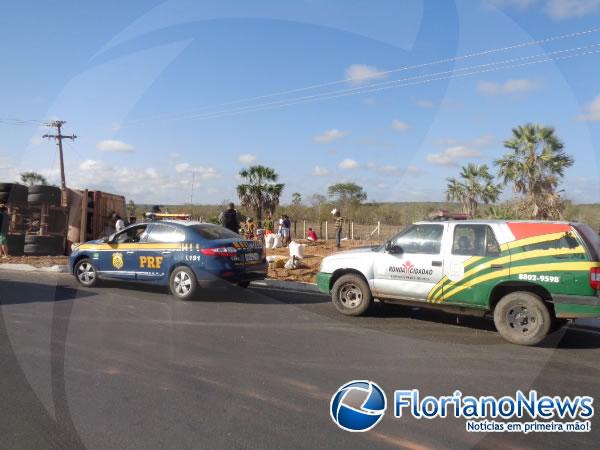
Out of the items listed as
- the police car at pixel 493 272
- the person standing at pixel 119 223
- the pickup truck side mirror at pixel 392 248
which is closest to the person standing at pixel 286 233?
the person standing at pixel 119 223

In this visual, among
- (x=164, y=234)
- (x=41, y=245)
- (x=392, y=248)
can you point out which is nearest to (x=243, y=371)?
(x=392, y=248)

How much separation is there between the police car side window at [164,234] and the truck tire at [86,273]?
1.79 metres

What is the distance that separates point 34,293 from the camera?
9.93 meters

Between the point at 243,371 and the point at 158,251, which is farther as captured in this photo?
the point at 158,251

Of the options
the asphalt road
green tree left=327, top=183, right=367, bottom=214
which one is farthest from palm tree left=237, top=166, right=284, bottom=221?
the asphalt road

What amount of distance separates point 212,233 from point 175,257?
900 millimetres

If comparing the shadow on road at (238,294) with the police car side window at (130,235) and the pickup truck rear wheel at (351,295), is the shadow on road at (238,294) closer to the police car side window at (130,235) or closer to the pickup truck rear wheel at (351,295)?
the police car side window at (130,235)

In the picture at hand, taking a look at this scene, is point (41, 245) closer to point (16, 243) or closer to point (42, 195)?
point (16, 243)

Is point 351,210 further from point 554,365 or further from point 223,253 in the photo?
point 554,365

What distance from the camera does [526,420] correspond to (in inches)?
165

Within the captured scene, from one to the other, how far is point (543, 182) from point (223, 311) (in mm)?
20102

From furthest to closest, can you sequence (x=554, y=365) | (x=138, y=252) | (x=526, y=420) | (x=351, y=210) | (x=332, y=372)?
Result: (x=351, y=210)
(x=138, y=252)
(x=554, y=365)
(x=332, y=372)
(x=526, y=420)

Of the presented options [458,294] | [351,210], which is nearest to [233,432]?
[458,294]

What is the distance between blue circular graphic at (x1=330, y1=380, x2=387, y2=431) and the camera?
405cm
